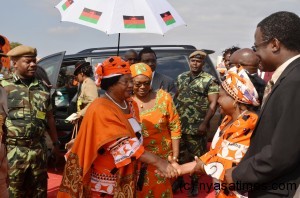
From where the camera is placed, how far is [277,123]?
201 cm

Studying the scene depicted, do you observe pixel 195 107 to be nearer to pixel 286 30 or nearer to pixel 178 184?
pixel 178 184

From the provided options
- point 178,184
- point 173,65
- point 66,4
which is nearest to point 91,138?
point 66,4

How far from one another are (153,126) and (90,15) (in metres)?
1.49

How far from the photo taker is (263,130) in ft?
7.04

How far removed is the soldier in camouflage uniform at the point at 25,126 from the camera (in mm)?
4176

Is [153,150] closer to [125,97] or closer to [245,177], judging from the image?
[125,97]

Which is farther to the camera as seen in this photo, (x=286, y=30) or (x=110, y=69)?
(x=110, y=69)

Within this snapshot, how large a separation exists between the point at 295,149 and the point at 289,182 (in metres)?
0.24

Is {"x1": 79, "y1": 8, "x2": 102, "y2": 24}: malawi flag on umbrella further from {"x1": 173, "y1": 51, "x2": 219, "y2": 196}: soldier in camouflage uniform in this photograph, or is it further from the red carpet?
the red carpet

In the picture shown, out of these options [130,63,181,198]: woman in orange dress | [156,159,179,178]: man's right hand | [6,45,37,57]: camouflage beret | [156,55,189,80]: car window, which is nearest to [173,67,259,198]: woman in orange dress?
[156,159,179,178]: man's right hand

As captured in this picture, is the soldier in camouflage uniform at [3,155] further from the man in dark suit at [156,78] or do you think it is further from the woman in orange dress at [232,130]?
the man in dark suit at [156,78]

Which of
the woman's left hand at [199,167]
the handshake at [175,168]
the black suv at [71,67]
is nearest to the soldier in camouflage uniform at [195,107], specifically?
the black suv at [71,67]

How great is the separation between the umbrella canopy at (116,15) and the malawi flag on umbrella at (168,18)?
0.49 ft

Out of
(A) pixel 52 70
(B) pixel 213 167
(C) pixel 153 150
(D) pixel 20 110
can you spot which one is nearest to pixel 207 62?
Result: (A) pixel 52 70
